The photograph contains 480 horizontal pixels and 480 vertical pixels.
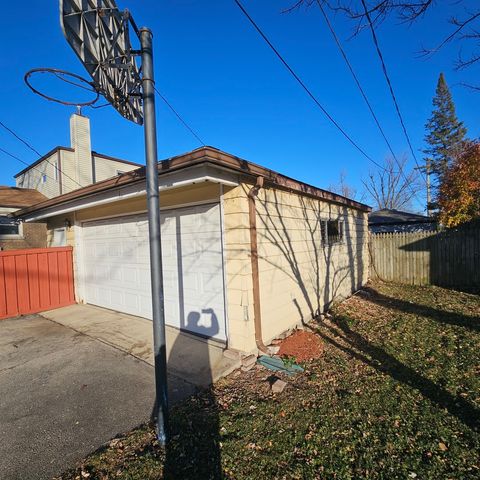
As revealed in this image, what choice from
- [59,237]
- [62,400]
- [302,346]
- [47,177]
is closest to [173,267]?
[62,400]

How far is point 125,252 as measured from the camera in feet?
20.8

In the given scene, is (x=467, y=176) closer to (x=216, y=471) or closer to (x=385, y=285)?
(x=385, y=285)

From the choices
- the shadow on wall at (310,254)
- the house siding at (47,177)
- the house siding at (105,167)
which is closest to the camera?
the shadow on wall at (310,254)

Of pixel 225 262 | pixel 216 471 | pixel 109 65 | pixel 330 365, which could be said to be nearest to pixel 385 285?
pixel 330 365

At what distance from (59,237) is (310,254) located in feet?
24.1

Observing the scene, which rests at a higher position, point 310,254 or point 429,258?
point 310,254

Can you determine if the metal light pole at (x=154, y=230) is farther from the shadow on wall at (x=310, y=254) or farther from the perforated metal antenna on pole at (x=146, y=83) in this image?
the shadow on wall at (x=310, y=254)

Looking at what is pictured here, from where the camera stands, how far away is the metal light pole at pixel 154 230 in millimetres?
2400

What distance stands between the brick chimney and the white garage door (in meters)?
10.2

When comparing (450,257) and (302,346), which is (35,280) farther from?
(450,257)

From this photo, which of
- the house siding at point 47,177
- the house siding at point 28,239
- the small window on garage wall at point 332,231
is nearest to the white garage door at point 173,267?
the small window on garage wall at point 332,231

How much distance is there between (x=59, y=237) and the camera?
27.8ft

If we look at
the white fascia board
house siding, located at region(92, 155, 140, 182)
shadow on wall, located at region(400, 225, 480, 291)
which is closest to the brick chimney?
house siding, located at region(92, 155, 140, 182)

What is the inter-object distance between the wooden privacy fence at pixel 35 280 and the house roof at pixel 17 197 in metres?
5.94
